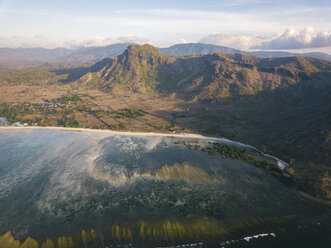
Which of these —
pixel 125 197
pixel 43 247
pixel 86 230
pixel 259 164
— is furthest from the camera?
pixel 259 164

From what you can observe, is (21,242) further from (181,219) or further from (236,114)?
(236,114)

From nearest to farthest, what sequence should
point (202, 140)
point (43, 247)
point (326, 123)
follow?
1. point (43, 247)
2. point (326, 123)
3. point (202, 140)

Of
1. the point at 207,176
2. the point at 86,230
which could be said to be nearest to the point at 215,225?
the point at 207,176

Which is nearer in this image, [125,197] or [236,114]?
[125,197]

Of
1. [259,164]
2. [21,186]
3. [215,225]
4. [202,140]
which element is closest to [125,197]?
[215,225]

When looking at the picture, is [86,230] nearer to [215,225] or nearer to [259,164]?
[215,225]

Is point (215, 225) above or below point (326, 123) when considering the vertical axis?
below
